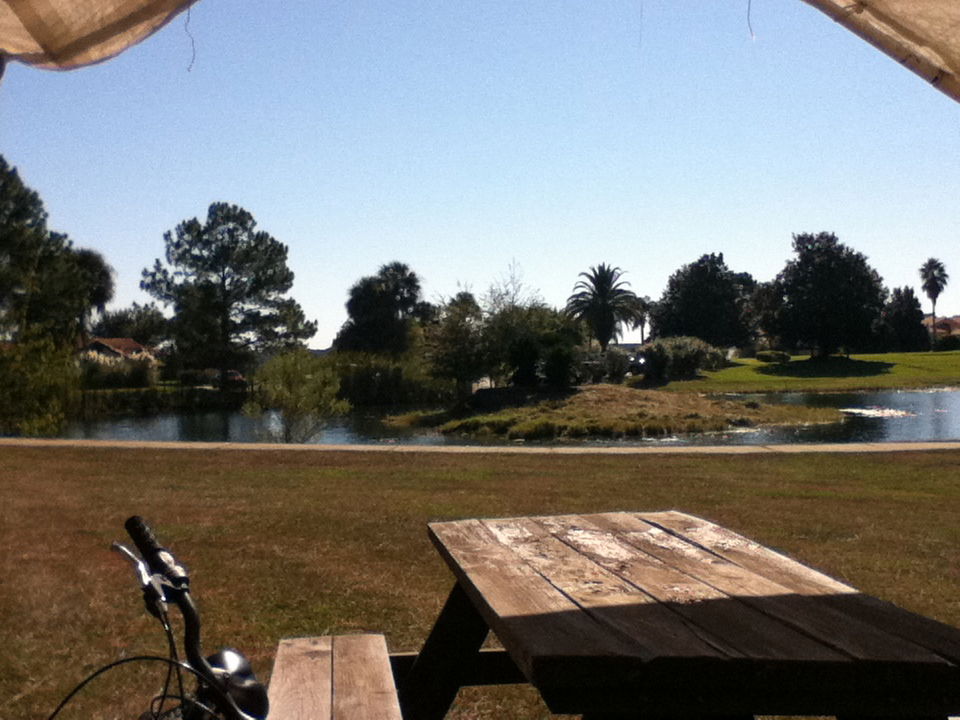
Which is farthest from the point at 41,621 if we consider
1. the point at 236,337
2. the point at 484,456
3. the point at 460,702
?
the point at 236,337

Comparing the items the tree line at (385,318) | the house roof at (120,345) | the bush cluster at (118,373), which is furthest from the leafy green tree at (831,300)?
the house roof at (120,345)

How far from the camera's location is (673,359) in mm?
53125

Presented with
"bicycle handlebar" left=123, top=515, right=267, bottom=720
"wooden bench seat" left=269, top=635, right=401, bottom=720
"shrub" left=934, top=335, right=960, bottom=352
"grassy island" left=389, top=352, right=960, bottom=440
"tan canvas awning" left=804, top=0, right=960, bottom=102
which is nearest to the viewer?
"bicycle handlebar" left=123, top=515, right=267, bottom=720

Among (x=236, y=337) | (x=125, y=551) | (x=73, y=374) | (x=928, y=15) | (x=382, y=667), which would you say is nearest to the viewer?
(x=125, y=551)

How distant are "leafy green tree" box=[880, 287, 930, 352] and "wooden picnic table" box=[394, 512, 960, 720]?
83780 mm

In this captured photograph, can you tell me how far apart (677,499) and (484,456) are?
446 cm

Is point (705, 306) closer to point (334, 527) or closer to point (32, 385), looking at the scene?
point (32, 385)

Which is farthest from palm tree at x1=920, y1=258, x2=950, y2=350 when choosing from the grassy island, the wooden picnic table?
the wooden picnic table

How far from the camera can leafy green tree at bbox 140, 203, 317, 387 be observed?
167 feet

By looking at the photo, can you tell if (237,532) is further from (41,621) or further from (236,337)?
(236,337)

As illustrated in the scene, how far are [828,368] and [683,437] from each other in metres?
36.4

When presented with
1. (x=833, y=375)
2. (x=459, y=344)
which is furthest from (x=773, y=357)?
(x=459, y=344)

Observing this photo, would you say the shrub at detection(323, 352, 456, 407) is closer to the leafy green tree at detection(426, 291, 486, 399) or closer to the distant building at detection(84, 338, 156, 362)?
the leafy green tree at detection(426, 291, 486, 399)

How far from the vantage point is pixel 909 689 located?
1.76 meters
